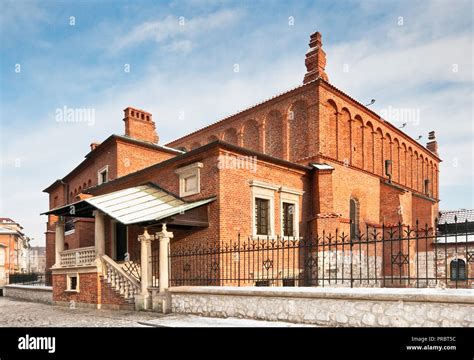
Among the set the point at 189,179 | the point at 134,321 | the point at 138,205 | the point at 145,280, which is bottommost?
the point at 134,321

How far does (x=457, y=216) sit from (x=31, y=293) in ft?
109

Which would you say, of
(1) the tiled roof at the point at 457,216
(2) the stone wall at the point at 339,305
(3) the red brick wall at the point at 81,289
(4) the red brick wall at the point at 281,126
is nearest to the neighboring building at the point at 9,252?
(3) the red brick wall at the point at 81,289

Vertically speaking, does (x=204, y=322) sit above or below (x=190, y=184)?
below

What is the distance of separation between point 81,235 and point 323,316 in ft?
61.4

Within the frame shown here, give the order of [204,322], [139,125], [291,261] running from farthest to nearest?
[139,125] < [291,261] < [204,322]

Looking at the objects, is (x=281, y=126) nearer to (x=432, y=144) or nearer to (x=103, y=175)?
(x=103, y=175)

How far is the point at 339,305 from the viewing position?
317 inches

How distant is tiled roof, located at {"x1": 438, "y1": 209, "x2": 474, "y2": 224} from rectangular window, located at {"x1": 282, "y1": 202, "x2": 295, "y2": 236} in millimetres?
21812

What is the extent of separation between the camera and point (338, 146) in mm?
22141

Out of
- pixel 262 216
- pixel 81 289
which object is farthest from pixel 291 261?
pixel 81 289

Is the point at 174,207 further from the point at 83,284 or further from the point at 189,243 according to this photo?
the point at 83,284

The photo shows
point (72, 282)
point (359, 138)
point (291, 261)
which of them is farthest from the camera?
point (359, 138)

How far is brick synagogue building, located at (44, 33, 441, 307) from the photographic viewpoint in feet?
48.0

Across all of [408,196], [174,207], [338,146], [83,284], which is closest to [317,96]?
[338,146]
